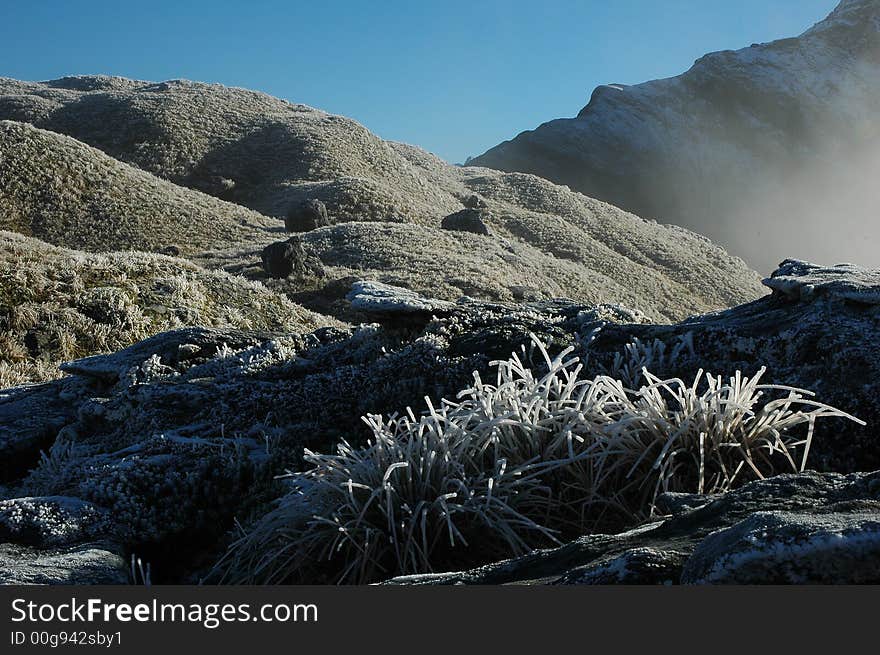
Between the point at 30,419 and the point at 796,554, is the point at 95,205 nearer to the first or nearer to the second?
the point at 30,419

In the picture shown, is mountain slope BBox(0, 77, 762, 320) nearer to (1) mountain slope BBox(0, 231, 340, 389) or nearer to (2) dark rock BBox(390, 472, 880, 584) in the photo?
(1) mountain slope BBox(0, 231, 340, 389)

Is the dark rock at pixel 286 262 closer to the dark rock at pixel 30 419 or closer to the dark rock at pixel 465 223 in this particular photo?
the dark rock at pixel 465 223

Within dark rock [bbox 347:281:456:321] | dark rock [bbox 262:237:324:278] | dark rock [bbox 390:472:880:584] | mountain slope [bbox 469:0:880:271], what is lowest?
dark rock [bbox 390:472:880:584]

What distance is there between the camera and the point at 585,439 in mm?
4285

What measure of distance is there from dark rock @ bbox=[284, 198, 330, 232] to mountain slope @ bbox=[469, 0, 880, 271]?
104 metres

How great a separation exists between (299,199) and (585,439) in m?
54.1

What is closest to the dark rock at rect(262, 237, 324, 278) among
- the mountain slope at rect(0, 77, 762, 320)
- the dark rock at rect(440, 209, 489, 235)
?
the mountain slope at rect(0, 77, 762, 320)

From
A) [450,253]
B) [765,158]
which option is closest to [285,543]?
[450,253]

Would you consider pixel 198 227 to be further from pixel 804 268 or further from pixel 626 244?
pixel 804 268

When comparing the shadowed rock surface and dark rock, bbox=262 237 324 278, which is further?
dark rock, bbox=262 237 324 278

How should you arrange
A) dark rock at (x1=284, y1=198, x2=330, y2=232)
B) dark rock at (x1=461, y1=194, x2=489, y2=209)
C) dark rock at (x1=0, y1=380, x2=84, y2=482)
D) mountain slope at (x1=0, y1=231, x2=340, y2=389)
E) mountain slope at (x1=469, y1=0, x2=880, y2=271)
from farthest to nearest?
mountain slope at (x1=469, y1=0, x2=880, y2=271), dark rock at (x1=461, y1=194, x2=489, y2=209), dark rock at (x1=284, y1=198, x2=330, y2=232), mountain slope at (x1=0, y1=231, x2=340, y2=389), dark rock at (x1=0, y1=380, x2=84, y2=482)

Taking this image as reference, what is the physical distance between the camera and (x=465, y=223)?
5375 cm

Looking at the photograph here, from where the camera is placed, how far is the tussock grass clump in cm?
376

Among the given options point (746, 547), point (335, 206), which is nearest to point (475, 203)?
point (335, 206)
